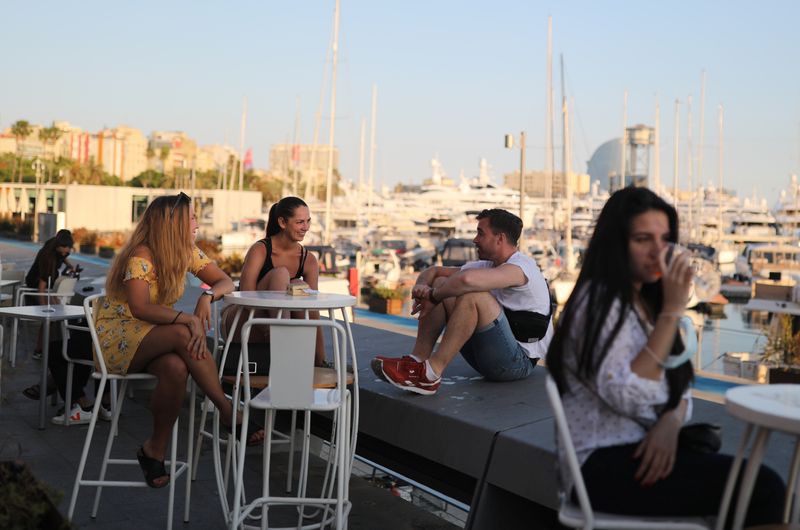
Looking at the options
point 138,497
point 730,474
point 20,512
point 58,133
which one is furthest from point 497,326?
point 58,133

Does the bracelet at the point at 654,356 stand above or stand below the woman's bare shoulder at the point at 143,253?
below

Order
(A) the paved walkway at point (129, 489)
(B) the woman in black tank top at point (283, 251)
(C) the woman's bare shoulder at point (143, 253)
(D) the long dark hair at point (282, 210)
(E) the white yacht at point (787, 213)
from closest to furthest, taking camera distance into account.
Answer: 1. (A) the paved walkway at point (129, 489)
2. (C) the woman's bare shoulder at point (143, 253)
3. (B) the woman in black tank top at point (283, 251)
4. (D) the long dark hair at point (282, 210)
5. (E) the white yacht at point (787, 213)

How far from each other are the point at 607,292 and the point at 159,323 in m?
2.43

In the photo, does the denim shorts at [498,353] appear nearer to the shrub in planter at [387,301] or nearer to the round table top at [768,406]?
the round table top at [768,406]

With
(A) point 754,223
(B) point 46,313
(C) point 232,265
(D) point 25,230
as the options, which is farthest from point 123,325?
(A) point 754,223

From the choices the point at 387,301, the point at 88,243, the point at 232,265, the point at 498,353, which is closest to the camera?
the point at 498,353

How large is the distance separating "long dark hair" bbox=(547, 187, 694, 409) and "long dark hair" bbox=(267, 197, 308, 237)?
10.3ft

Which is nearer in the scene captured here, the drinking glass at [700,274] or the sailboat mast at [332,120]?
the drinking glass at [700,274]

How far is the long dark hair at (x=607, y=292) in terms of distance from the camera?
258 centimetres

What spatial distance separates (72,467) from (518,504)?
8.21 feet

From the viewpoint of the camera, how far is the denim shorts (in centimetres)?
474

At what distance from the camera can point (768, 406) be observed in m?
2.47

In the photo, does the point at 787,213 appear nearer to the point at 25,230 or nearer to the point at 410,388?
the point at 25,230

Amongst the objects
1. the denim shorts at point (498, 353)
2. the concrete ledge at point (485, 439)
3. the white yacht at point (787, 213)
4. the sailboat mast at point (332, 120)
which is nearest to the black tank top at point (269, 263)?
the concrete ledge at point (485, 439)
